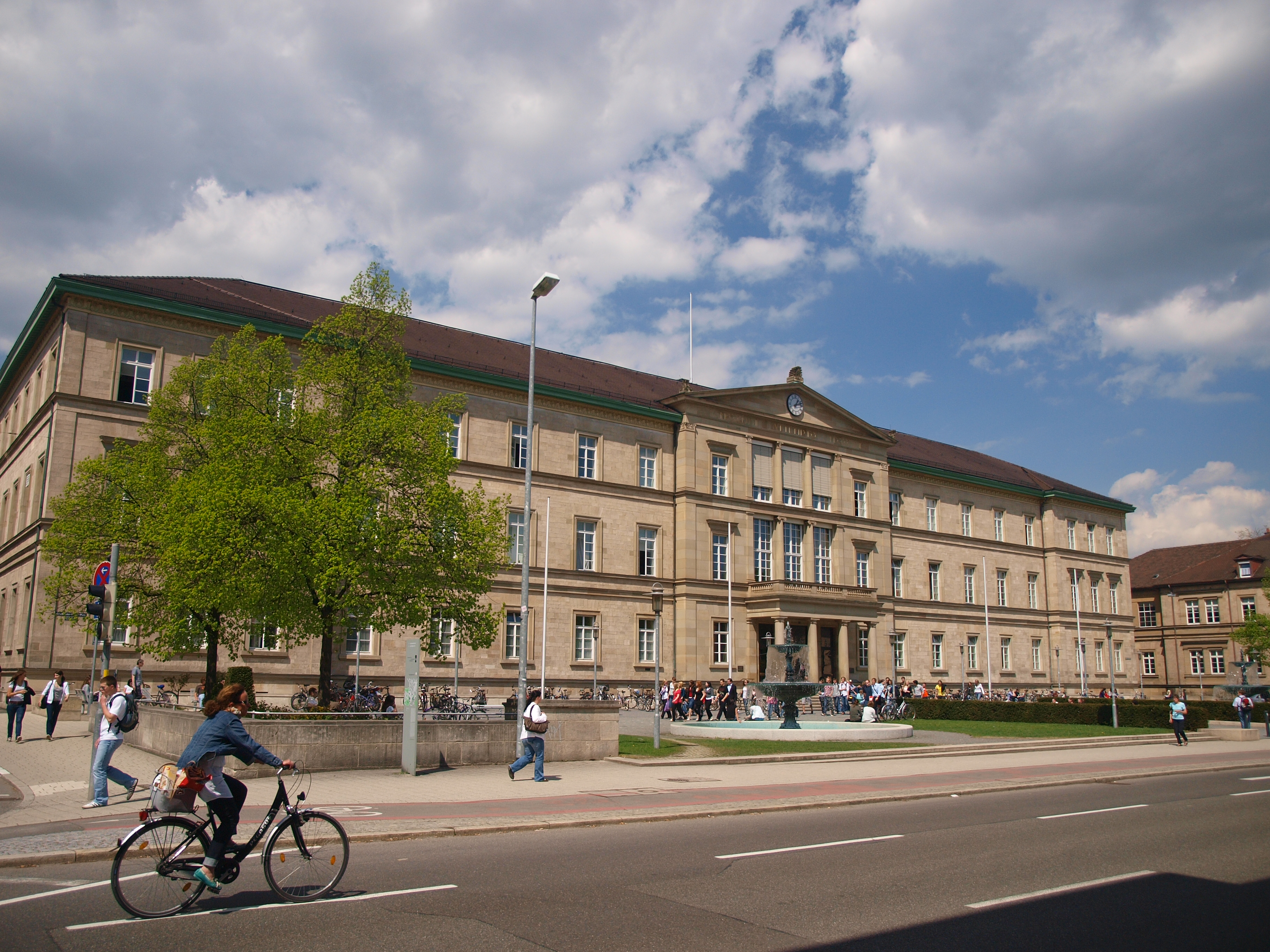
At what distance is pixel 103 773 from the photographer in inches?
581

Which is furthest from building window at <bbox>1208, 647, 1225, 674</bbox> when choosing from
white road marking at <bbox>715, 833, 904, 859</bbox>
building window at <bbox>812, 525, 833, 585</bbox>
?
white road marking at <bbox>715, 833, 904, 859</bbox>

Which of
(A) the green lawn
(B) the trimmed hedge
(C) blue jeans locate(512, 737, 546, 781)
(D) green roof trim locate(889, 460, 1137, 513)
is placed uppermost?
(D) green roof trim locate(889, 460, 1137, 513)

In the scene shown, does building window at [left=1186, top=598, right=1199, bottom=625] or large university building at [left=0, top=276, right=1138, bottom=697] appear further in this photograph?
building window at [left=1186, top=598, right=1199, bottom=625]

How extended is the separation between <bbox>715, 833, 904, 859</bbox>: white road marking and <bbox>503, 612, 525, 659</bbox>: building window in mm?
34065

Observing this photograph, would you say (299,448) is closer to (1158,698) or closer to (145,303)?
(145,303)

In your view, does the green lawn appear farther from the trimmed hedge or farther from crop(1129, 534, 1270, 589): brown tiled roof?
crop(1129, 534, 1270, 589): brown tiled roof

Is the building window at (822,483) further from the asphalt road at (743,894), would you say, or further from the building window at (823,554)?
the asphalt road at (743,894)

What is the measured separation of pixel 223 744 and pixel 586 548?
42.0 meters

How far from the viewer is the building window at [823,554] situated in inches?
2317

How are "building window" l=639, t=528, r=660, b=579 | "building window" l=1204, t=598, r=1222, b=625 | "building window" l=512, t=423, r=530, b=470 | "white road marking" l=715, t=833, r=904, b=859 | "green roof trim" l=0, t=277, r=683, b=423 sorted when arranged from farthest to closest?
"building window" l=1204, t=598, r=1222, b=625, "building window" l=639, t=528, r=660, b=579, "building window" l=512, t=423, r=530, b=470, "green roof trim" l=0, t=277, r=683, b=423, "white road marking" l=715, t=833, r=904, b=859

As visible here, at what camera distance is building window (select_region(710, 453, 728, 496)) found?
5488 cm

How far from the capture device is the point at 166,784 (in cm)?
851

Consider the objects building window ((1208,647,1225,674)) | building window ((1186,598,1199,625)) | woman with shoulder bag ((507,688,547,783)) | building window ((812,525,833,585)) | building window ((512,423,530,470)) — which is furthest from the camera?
building window ((1186,598,1199,625))

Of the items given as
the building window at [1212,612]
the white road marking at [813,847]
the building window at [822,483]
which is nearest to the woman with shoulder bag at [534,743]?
the white road marking at [813,847]
